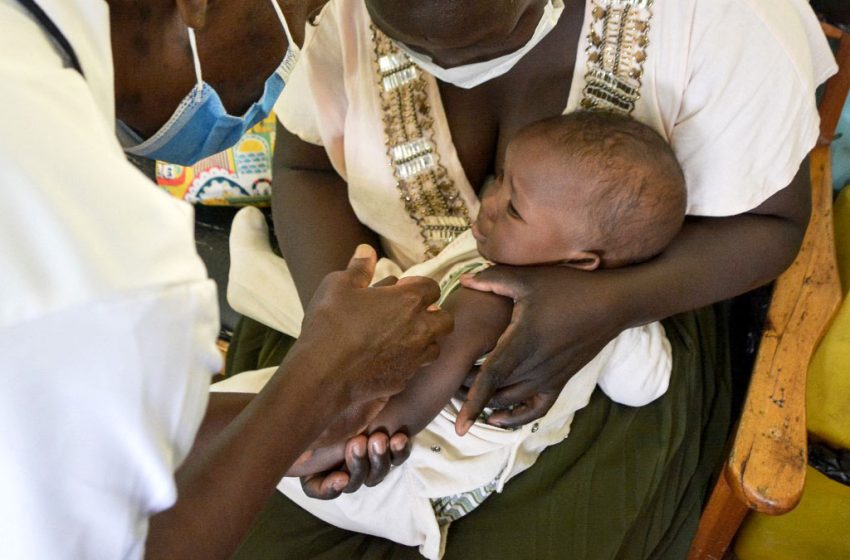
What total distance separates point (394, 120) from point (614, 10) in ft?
1.44

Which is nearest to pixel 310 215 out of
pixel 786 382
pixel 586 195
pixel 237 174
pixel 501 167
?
pixel 501 167

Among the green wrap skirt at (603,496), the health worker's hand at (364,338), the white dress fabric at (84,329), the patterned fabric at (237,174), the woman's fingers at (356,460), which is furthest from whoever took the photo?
the patterned fabric at (237,174)

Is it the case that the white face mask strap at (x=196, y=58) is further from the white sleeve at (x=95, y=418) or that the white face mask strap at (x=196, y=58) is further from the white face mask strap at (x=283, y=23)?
the white sleeve at (x=95, y=418)

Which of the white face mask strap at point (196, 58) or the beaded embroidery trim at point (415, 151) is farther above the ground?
the white face mask strap at point (196, 58)

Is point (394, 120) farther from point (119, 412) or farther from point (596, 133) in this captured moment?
point (119, 412)

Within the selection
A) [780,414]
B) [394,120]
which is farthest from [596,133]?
[780,414]

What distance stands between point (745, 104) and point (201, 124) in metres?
Result: 0.87

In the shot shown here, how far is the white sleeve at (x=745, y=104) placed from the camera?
1.20 meters

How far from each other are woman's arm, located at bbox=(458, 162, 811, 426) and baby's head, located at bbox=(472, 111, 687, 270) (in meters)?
0.04

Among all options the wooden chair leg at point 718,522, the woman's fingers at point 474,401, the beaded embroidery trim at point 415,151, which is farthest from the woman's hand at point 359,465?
the wooden chair leg at point 718,522

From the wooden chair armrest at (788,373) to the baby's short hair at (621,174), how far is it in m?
0.35

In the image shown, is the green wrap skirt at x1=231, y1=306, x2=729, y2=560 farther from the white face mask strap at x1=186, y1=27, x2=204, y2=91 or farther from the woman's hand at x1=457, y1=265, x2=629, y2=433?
the white face mask strap at x1=186, y1=27, x2=204, y2=91

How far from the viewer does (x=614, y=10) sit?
1.25 metres

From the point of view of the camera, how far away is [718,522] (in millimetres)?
1392
